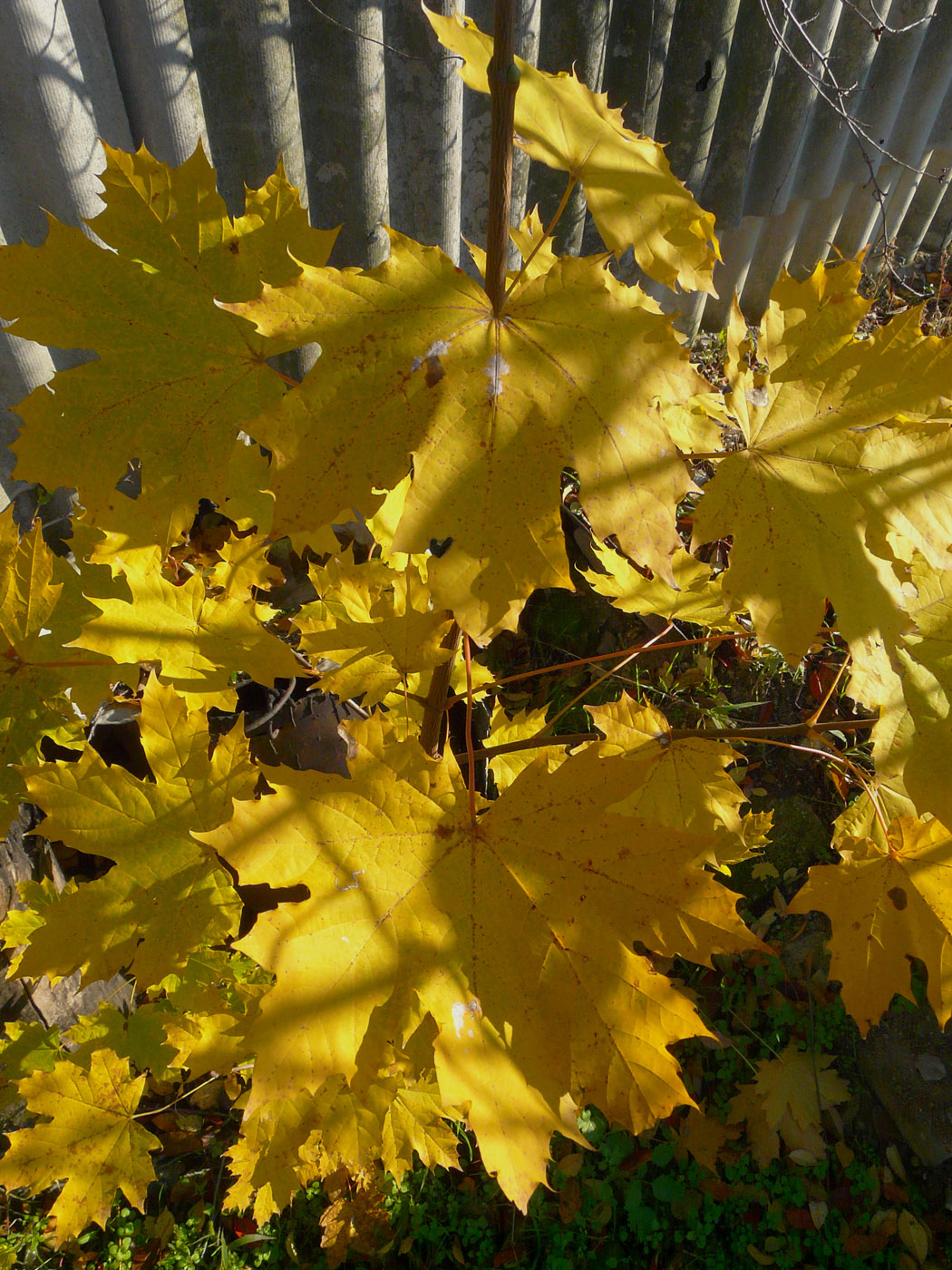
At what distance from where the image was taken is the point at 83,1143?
4.76ft

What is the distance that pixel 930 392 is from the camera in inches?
34.8

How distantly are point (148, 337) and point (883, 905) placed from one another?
1.24 m

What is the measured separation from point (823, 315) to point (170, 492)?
79 cm

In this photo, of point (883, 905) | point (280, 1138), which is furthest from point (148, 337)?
point (883, 905)

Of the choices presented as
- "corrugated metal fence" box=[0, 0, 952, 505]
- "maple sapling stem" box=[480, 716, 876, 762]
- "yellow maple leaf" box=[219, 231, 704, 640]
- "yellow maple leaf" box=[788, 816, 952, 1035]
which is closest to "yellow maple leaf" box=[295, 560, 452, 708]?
"maple sapling stem" box=[480, 716, 876, 762]

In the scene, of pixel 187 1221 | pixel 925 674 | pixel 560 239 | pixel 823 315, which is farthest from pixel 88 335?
pixel 560 239

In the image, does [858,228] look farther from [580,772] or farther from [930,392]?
[580,772]

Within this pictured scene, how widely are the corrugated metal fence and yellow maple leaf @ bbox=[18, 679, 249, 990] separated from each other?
154 cm

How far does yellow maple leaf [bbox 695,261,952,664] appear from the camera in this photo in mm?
819

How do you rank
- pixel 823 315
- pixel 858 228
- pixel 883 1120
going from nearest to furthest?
pixel 823 315 < pixel 883 1120 < pixel 858 228

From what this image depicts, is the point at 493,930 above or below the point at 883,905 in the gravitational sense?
above

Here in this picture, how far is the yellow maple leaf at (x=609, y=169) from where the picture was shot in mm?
837

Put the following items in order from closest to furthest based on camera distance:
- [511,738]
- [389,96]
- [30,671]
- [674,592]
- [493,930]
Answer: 1. [493,930]
2. [30,671]
3. [674,592]
4. [511,738]
5. [389,96]

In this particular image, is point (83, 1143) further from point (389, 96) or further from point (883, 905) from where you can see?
point (389, 96)
